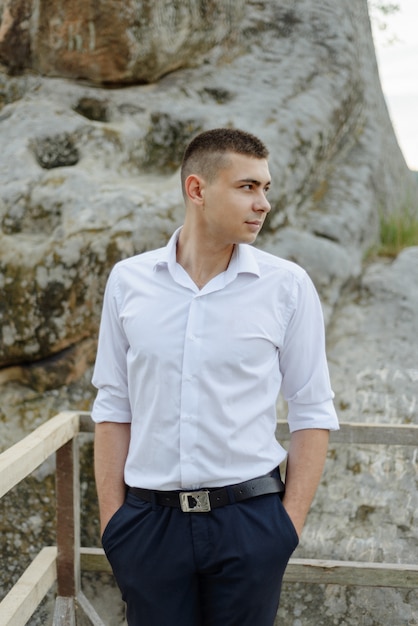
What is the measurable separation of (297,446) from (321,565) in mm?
1133

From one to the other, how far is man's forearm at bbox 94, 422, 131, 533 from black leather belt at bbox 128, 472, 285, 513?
0.16m

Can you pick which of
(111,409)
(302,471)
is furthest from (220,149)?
(302,471)

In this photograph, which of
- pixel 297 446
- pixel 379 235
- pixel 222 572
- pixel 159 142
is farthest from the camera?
pixel 379 235

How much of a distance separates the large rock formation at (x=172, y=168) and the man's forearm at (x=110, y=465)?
192 centimetres

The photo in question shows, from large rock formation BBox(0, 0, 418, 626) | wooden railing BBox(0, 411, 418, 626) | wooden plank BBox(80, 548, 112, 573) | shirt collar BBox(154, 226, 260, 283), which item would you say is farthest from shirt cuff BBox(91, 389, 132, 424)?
large rock formation BBox(0, 0, 418, 626)

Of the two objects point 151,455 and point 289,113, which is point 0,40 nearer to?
point 289,113

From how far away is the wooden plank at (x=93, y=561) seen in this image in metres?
3.14

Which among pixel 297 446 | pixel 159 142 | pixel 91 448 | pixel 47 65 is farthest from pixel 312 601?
pixel 47 65

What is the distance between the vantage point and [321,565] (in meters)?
3.12

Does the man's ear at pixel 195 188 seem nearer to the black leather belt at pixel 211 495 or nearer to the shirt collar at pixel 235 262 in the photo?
the shirt collar at pixel 235 262

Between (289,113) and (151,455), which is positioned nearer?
(151,455)

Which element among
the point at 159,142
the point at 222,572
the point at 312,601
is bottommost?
the point at 312,601

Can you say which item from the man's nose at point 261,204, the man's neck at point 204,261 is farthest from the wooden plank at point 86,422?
the man's nose at point 261,204

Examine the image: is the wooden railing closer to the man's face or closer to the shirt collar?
the shirt collar
